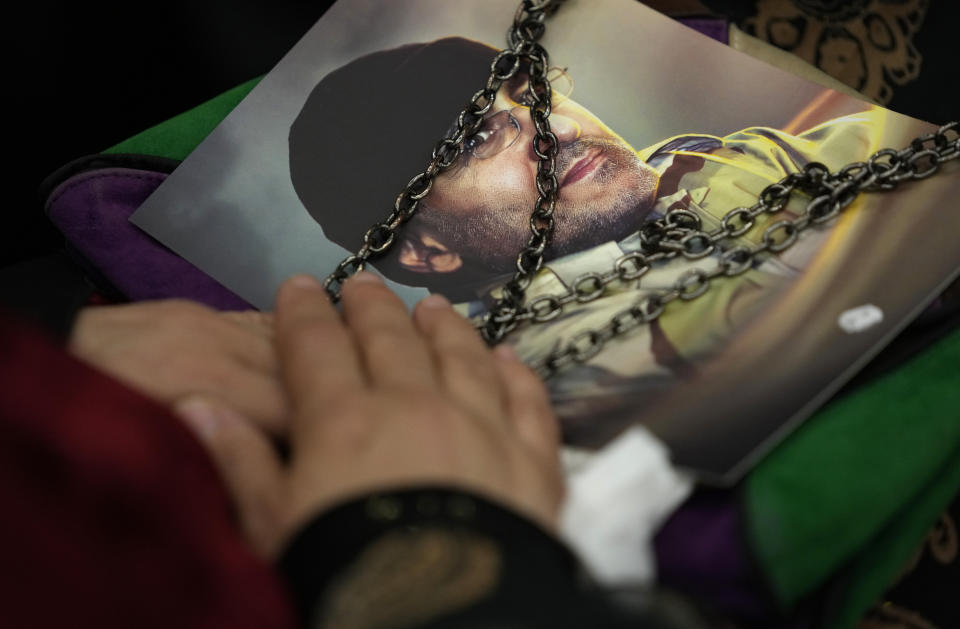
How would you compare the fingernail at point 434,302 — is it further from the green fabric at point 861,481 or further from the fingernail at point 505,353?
the green fabric at point 861,481

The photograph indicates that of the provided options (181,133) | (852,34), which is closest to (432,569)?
(181,133)

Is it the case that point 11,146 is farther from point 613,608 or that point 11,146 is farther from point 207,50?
point 613,608

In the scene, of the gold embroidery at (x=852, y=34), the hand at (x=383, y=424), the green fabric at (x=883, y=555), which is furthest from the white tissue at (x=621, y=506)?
the gold embroidery at (x=852, y=34)

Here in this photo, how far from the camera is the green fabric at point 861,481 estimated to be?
39cm

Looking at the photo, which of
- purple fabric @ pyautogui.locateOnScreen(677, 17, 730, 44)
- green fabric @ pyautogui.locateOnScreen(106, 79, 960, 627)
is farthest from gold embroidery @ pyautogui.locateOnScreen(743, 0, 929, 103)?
green fabric @ pyautogui.locateOnScreen(106, 79, 960, 627)

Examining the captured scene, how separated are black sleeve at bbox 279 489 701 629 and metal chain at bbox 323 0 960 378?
0.56ft

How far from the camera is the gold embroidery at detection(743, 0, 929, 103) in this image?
0.81 m

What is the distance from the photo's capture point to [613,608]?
0.30 metres

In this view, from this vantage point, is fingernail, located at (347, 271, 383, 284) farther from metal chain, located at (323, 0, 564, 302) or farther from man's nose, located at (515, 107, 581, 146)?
man's nose, located at (515, 107, 581, 146)

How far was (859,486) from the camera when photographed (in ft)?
1.32

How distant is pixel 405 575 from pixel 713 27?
0.55 metres

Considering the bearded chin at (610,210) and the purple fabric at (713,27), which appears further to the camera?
the purple fabric at (713,27)

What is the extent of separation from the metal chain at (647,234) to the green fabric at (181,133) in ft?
0.58

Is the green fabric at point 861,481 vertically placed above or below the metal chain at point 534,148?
below
